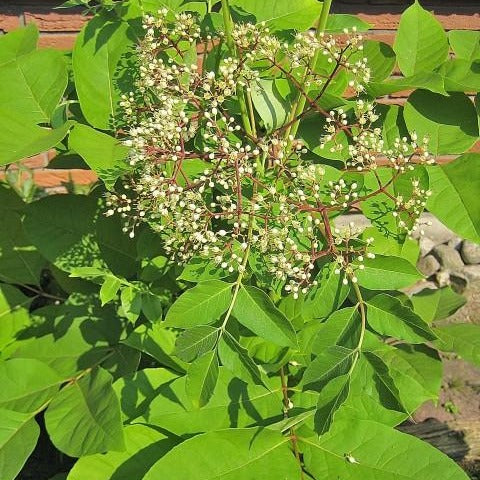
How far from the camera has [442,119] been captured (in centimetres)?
125

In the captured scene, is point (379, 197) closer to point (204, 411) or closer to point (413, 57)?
point (413, 57)

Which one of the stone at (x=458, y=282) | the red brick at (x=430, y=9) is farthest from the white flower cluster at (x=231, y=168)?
the stone at (x=458, y=282)

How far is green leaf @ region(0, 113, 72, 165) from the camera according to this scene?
102 centimetres

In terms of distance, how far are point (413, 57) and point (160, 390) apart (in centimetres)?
85

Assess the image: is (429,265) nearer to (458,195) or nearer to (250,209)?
(458,195)

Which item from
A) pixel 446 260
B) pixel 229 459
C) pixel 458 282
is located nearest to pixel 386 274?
pixel 229 459

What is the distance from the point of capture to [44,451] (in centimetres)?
204

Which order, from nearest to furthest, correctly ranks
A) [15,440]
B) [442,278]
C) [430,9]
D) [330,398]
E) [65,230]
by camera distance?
[330,398] → [15,440] → [65,230] → [430,9] → [442,278]

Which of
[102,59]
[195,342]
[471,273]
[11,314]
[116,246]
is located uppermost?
[102,59]

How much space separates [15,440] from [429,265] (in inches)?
89.7

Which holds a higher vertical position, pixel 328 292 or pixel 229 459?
pixel 328 292

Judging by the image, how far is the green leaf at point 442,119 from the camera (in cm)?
122

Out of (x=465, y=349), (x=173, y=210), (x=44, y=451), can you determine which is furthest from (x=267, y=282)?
(x=44, y=451)

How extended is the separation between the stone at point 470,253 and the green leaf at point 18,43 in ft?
8.14
